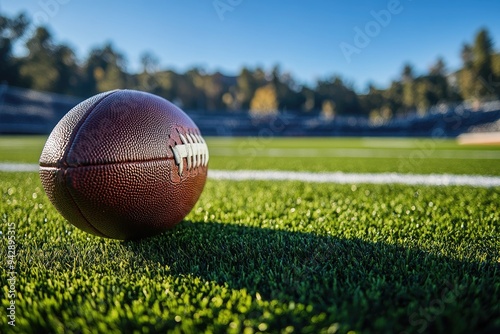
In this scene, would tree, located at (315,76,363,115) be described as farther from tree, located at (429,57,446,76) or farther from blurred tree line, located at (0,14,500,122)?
tree, located at (429,57,446,76)

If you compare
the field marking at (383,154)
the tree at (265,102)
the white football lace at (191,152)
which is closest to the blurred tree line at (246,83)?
the tree at (265,102)

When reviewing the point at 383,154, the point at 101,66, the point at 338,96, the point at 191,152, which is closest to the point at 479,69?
the point at 338,96

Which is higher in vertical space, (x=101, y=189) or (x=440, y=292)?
(x=101, y=189)

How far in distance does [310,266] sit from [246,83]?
7673 centimetres

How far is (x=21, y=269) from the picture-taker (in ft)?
5.61

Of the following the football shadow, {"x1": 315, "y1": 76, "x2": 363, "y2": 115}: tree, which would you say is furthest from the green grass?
{"x1": 315, "y1": 76, "x2": 363, "y2": 115}: tree

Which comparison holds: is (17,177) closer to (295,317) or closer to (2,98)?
(295,317)

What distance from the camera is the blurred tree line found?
2224 inches

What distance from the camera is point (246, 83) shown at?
75875mm

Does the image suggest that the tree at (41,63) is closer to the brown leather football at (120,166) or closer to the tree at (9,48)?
the tree at (9,48)

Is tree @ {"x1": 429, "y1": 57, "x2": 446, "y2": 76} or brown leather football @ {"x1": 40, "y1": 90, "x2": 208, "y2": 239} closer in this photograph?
brown leather football @ {"x1": 40, "y1": 90, "x2": 208, "y2": 239}

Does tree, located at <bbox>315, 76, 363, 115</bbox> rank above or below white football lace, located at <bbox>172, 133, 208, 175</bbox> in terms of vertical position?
above

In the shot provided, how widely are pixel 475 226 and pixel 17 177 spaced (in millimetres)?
5851

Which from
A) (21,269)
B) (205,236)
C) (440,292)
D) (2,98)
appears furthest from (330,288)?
(2,98)
